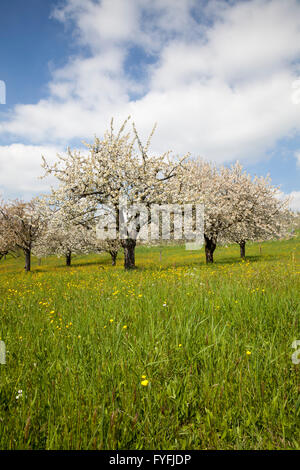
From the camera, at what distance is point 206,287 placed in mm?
6559

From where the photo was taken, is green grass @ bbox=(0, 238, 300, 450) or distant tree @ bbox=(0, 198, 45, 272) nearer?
green grass @ bbox=(0, 238, 300, 450)

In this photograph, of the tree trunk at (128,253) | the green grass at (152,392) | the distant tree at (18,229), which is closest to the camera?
the green grass at (152,392)

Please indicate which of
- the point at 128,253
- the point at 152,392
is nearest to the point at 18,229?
the point at 128,253

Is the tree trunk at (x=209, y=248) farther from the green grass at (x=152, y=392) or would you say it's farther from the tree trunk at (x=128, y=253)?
the green grass at (x=152, y=392)

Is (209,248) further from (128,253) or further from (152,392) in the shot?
(152,392)

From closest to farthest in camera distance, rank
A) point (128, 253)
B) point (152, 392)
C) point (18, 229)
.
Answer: point (152, 392) < point (128, 253) < point (18, 229)

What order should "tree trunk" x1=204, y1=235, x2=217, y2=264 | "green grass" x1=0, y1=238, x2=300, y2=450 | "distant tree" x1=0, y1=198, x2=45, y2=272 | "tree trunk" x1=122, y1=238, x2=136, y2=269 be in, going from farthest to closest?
"distant tree" x1=0, y1=198, x2=45, y2=272 < "tree trunk" x1=204, y1=235, x2=217, y2=264 < "tree trunk" x1=122, y1=238, x2=136, y2=269 < "green grass" x1=0, y1=238, x2=300, y2=450

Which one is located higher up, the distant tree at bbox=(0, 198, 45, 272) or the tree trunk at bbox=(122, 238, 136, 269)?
the distant tree at bbox=(0, 198, 45, 272)

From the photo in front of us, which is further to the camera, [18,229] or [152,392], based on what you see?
[18,229]

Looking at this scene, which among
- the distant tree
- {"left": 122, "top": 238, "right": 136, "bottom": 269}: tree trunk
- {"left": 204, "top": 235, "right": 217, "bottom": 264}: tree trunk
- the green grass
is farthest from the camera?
the distant tree

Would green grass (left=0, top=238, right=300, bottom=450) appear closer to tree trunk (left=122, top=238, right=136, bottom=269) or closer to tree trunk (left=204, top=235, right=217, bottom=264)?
tree trunk (left=122, top=238, right=136, bottom=269)

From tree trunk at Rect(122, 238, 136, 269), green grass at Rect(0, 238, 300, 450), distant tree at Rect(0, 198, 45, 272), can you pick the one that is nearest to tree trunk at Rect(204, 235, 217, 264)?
tree trunk at Rect(122, 238, 136, 269)

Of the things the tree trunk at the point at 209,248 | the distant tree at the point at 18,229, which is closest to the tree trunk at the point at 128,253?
the tree trunk at the point at 209,248
